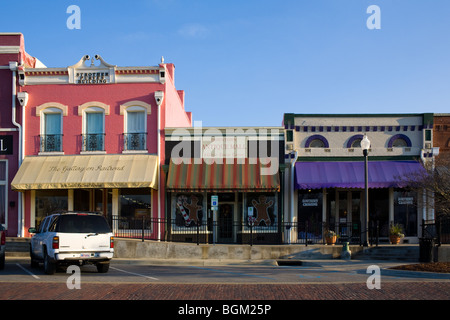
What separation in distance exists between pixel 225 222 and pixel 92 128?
7.93 meters

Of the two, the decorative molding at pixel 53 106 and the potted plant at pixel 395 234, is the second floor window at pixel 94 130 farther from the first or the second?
the potted plant at pixel 395 234

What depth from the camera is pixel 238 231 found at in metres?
24.6

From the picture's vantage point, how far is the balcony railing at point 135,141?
24672 mm

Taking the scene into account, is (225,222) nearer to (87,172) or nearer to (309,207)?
(309,207)

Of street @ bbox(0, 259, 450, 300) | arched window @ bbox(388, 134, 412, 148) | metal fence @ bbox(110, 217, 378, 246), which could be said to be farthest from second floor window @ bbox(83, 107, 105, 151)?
arched window @ bbox(388, 134, 412, 148)

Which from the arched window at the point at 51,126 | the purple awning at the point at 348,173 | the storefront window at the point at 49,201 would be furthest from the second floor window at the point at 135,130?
the purple awning at the point at 348,173

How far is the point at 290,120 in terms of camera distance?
82.3ft

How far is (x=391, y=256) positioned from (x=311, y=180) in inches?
199

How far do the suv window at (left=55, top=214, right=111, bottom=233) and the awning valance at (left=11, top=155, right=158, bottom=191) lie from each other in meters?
8.04

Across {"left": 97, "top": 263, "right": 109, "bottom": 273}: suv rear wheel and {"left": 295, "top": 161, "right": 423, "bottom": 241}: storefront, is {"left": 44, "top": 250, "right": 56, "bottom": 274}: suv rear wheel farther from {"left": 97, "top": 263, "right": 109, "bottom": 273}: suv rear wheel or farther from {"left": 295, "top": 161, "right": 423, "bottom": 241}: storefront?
{"left": 295, "top": 161, "right": 423, "bottom": 241}: storefront

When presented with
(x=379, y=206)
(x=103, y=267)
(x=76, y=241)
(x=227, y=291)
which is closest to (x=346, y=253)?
(x=379, y=206)

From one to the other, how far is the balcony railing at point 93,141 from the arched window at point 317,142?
9999mm
